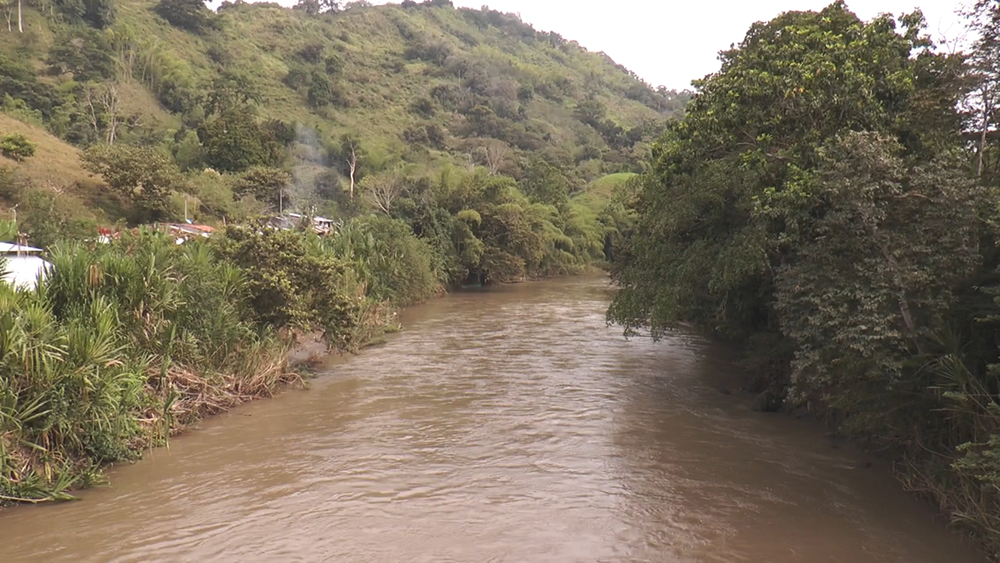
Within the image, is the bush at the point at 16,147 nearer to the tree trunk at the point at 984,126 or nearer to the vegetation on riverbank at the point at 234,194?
the vegetation on riverbank at the point at 234,194

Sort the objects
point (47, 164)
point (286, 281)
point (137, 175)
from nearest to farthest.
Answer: point (286, 281) → point (137, 175) → point (47, 164)

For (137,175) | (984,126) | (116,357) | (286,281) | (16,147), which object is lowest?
(116,357)

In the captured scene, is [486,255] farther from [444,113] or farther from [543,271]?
[444,113]

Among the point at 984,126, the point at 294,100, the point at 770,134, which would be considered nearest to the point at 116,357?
the point at 770,134

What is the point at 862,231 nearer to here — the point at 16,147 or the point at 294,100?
the point at 16,147

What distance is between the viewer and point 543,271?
49844 mm

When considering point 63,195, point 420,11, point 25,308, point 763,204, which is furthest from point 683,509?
point 420,11

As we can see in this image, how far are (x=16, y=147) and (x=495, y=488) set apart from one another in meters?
30.8

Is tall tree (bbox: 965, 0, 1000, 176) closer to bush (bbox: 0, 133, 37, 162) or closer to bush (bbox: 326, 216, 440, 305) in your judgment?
bush (bbox: 326, 216, 440, 305)

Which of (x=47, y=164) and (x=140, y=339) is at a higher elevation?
(x=47, y=164)

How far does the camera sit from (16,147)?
98.6 ft

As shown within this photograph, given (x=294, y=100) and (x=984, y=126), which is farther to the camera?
(x=294, y=100)

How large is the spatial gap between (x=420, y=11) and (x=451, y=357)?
16408cm

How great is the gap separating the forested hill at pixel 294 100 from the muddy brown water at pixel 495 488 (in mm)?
23115
